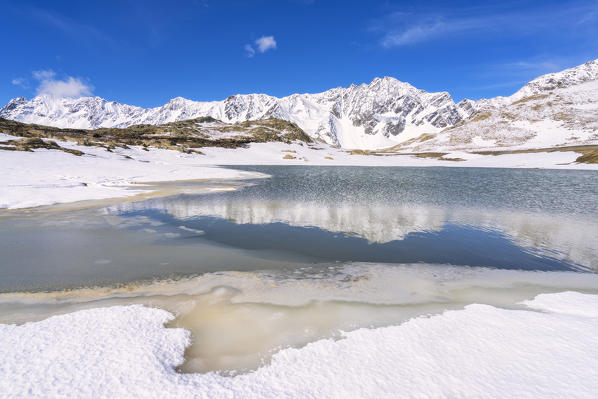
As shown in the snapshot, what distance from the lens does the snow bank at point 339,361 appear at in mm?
3898

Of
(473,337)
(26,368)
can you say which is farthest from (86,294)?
(473,337)

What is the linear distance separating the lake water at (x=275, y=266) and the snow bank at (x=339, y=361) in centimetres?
44

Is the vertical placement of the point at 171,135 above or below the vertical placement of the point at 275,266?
above

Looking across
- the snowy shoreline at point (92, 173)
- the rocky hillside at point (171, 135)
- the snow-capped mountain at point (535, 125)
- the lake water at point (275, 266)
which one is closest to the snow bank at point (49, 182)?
the snowy shoreline at point (92, 173)

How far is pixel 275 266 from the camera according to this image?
9.20 meters

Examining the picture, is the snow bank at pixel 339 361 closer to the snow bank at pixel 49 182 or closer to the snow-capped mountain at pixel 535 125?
the snow bank at pixel 49 182

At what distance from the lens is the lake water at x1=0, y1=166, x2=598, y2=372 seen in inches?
235

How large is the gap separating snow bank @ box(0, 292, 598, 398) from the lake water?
44cm

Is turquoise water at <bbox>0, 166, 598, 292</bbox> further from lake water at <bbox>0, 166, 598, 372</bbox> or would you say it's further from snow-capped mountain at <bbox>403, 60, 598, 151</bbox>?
snow-capped mountain at <bbox>403, 60, 598, 151</bbox>

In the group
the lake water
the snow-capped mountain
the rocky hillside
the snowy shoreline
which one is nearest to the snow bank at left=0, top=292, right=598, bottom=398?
the lake water

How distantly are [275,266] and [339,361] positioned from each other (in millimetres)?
4942

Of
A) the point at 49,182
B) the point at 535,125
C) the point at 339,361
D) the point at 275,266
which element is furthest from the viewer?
the point at 535,125

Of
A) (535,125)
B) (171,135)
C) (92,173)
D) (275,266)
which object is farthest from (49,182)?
(535,125)

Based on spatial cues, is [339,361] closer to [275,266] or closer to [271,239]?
[275,266]
